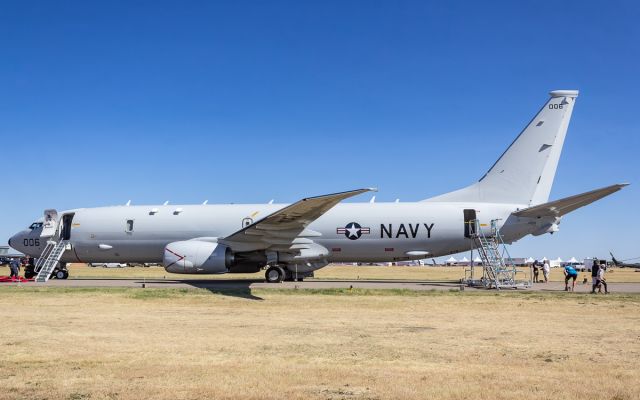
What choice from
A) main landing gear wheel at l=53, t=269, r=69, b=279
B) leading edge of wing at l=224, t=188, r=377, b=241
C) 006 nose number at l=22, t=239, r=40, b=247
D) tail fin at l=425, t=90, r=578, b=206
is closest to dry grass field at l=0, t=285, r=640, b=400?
leading edge of wing at l=224, t=188, r=377, b=241

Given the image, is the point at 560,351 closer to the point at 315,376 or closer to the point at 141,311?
the point at 315,376

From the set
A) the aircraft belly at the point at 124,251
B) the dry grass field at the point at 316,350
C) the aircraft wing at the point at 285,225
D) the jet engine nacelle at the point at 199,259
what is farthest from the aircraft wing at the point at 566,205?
the aircraft belly at the point at 124,251

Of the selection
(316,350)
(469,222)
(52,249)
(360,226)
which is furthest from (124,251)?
(316,350)

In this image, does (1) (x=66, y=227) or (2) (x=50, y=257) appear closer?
(2) (x=50, y=257)

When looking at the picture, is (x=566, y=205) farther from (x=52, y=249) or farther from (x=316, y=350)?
(x=52, y=249)

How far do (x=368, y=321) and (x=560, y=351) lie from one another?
4.95 meters

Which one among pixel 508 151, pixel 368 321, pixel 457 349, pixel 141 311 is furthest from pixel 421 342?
pixel 508 151

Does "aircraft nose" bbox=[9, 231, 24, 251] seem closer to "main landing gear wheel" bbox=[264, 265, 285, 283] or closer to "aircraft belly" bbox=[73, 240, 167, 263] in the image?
"aircraft belly" bbox=[73, 240, 167, 263]

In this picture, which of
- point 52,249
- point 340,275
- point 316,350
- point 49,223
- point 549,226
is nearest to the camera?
point 316,350

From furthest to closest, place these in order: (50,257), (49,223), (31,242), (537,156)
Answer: (31,242) < (49,223) < (50,257) < (537,156)

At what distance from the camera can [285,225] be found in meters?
25.7

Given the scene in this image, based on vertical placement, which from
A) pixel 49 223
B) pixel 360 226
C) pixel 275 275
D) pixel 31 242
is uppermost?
pixel 49 223

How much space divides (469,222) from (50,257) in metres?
21.0

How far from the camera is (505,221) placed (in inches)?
1077
